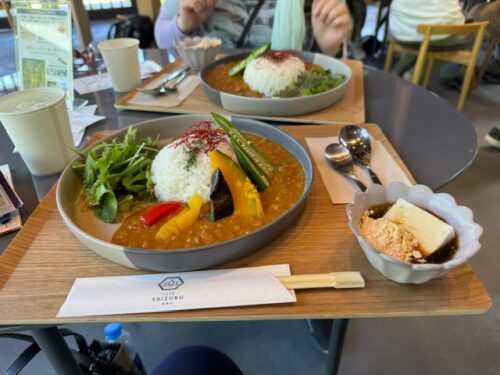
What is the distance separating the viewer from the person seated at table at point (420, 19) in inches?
129

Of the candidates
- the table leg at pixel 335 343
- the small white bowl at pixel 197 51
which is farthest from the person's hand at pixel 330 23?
the table leg at pixel 335 343

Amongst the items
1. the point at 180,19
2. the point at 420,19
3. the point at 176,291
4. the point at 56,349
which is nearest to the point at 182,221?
the point at 176,291

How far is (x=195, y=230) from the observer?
0.86 metres

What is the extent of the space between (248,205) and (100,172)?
1.38 feet

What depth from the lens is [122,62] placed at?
64.4 inches

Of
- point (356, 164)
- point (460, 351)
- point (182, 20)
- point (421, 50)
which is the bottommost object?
point (460, 351)

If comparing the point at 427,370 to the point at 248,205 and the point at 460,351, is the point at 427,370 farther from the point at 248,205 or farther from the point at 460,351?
the point at 248,205

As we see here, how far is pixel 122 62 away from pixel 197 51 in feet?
1.26

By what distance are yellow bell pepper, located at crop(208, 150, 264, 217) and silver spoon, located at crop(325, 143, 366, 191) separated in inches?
11.5

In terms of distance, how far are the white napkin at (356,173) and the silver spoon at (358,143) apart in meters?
0.02

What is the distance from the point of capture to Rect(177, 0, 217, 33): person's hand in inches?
80.8

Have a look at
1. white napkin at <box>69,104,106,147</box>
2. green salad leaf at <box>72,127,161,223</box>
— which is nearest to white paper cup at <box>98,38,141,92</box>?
white napkin at <box>69,104,106,147</box>

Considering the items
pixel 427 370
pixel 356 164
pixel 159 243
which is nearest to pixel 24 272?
pixel 159 243

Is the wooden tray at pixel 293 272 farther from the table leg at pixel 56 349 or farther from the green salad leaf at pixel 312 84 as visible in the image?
the green salad leaf at pixel 312 84
